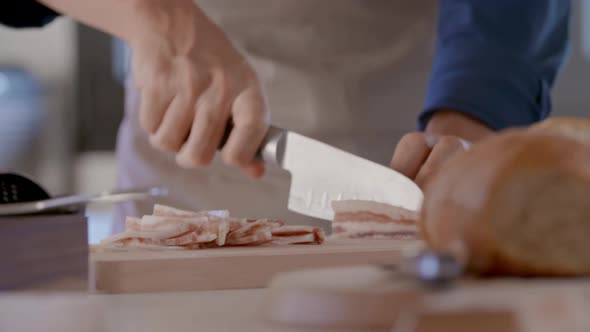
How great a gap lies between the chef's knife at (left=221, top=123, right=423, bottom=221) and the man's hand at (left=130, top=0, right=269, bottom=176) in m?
0.05

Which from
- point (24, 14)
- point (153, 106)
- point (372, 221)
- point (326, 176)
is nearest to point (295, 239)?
point (372, 221)

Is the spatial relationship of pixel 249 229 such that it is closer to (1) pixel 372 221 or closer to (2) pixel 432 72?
(1) pixel 372 221

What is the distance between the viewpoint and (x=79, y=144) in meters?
3.57

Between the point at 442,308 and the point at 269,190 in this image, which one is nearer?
the point at 442,308

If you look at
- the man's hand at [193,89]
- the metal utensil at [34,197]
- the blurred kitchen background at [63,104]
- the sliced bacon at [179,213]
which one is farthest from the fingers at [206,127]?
the blurred kitchen background at [63,104]

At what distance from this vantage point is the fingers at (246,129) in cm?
150

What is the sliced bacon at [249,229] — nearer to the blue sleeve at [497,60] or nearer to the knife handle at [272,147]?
the knife handle at [272,147]

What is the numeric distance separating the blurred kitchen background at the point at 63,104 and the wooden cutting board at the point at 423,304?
2.97 meters

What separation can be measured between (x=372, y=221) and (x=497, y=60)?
0.91 metres

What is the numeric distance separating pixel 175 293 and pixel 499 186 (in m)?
0.50

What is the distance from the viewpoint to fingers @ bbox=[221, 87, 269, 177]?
150 centimetres

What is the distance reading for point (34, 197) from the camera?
3.36 feet

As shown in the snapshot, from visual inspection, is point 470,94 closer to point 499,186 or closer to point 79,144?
point 499,186

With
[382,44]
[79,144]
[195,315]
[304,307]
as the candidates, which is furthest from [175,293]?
[79,144]
